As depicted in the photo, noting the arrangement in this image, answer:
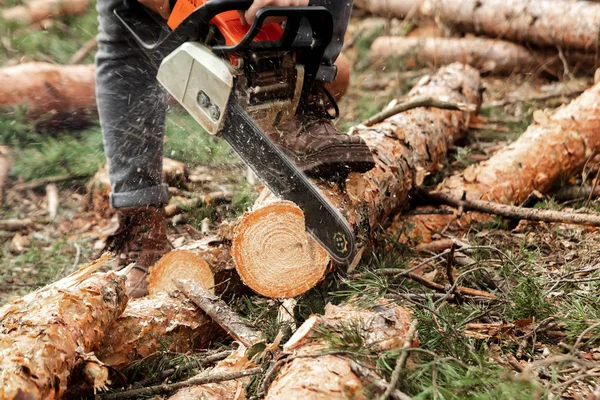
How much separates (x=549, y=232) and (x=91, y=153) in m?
2.74

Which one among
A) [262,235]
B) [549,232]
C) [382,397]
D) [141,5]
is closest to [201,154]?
[141,5]

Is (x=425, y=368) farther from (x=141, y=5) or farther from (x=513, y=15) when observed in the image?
(x=513, y=15)

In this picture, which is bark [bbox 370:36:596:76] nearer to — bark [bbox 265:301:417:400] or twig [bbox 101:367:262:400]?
bark [bbox 265:301:417:400]

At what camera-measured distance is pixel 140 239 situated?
9.77 feet

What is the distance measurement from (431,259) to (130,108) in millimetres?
1482

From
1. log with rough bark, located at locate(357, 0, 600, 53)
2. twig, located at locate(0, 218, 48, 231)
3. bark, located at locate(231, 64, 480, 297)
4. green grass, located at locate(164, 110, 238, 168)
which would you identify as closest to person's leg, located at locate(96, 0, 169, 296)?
bark, located at locate(231, 64, 480, 297)

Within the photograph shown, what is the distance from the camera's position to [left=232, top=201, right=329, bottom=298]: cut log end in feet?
7.72

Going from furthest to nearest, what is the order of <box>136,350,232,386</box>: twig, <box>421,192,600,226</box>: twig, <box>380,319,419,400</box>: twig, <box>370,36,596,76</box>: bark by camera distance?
<box>370,36,596,76</box>: bark → <box>421,192,600,226</box>: twig → <box>136,350,232,386</box>: twig → <box>380,319,419,400</box>: twig

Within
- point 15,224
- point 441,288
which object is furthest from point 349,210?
point 15,224

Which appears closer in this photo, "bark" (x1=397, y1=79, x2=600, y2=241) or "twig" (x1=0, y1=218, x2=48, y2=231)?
"bark" (x1=397, y1=79, x2=600, y2=241)

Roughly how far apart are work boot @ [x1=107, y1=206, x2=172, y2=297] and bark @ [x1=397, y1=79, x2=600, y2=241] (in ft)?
3.75

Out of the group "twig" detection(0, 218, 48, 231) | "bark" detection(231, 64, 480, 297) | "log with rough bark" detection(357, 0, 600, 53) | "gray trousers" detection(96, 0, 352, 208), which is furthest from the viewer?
"log with rough bark" detection(357, 0, 600, 53)

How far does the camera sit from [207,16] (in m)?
2.28

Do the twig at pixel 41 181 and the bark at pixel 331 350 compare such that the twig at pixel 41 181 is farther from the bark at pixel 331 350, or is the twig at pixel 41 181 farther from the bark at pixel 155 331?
the bark at pixel 331 350
